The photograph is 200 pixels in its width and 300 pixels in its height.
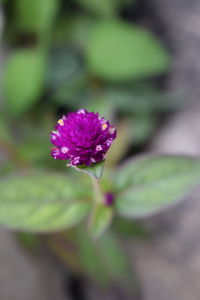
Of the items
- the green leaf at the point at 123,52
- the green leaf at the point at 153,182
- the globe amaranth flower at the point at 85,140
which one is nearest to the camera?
the globe amaranth flower at the point at 85,140

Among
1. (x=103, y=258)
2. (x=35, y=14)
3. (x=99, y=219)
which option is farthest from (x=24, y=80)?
(x=99, y=219)

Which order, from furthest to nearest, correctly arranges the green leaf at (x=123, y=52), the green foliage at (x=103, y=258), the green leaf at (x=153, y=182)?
1. the green leaf at (x=123, y=52)
2. the green foliage at (x=103, y=258)
3. the green leaf at (x=153, y=182)

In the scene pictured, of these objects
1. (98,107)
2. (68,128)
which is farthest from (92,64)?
(68,128)

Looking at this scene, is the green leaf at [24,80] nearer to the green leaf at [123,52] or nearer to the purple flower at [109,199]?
the green leaf at [123,52]

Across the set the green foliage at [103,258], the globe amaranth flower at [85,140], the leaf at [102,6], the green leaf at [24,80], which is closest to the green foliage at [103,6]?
the leaf at [102,6]

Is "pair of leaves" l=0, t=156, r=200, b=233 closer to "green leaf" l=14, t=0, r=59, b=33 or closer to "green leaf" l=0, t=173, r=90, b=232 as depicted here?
"green leaf" l=0, t=173, r=90, b=232

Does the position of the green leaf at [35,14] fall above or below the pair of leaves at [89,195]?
above

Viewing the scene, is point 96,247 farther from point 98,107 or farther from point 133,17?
point 133,17
